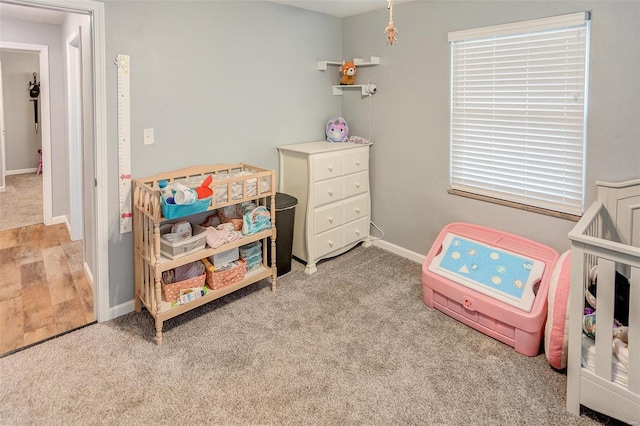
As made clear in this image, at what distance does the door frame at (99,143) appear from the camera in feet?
7.52

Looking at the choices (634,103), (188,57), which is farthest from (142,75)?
(634,103)

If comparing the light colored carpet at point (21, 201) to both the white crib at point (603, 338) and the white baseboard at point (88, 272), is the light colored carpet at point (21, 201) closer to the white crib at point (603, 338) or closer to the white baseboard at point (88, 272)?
the white baseboard at point (88, 272)

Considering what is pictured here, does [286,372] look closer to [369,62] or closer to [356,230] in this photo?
[356,230]

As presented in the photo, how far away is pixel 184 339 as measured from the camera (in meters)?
2.44

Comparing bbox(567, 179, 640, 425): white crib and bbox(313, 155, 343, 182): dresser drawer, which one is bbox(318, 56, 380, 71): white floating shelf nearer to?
bbox(313, 155, 343, 182): dresser drawer

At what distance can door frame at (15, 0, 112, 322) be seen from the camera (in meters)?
2.29

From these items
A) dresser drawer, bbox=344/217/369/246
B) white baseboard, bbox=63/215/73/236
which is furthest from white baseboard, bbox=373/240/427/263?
white baseboard, bbox=63/215/73/236

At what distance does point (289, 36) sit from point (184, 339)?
8.31ft

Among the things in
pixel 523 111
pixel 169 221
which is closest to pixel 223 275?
pixel 169 221

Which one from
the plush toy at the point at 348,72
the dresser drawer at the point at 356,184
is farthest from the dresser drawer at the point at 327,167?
the plush toy at the point at 348,72

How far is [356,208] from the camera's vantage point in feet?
12.1

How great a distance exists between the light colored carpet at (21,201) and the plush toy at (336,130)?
12.0 feet

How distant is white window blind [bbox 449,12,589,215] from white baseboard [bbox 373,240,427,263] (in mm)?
736

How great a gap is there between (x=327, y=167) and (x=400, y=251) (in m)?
1.09
